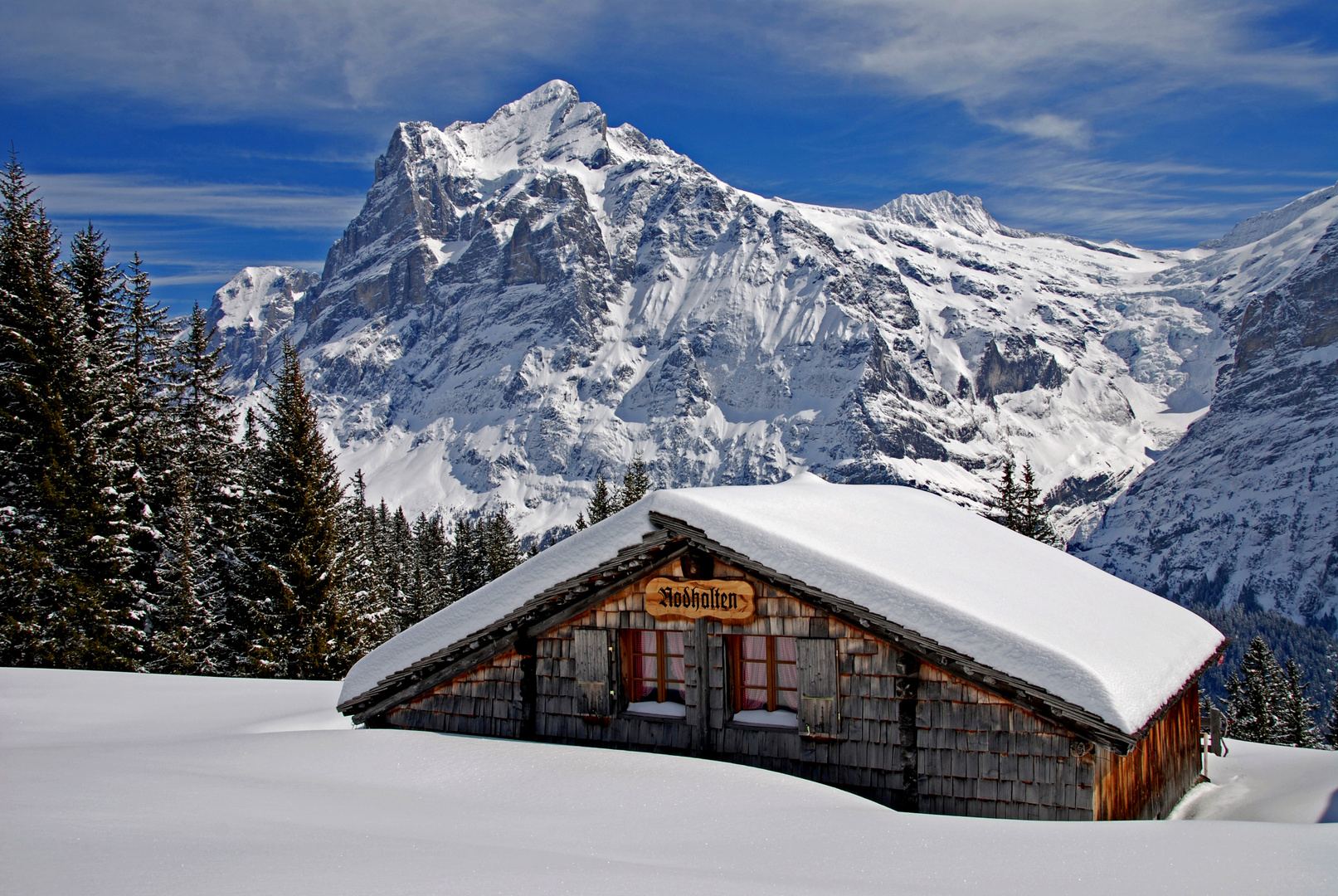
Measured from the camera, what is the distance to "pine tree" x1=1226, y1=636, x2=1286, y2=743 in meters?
44.1

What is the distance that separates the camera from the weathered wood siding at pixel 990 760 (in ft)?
30.0

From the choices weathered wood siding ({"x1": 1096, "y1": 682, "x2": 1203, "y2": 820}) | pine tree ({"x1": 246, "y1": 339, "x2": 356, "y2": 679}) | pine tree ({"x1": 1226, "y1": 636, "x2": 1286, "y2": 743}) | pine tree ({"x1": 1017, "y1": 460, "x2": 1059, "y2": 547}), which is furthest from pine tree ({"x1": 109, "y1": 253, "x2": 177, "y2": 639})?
pine tree ({"x1": 1226, "y1": 636, "x2": 1286, "y2": 743})

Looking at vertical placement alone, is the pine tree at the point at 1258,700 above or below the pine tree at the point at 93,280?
below

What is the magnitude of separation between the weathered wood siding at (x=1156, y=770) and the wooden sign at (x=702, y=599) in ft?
14.0

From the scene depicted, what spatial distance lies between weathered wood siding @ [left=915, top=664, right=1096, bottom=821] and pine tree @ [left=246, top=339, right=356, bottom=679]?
18633mm

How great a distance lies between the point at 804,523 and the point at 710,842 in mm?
5395

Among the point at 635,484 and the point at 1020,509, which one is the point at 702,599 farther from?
the point at 635,484

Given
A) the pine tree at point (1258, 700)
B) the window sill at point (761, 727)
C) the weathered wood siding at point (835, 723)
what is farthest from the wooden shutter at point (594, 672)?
the pine tree at point (1258, 700)

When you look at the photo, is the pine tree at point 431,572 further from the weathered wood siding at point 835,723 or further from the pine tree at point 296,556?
the weathered wood siding at point 835,723

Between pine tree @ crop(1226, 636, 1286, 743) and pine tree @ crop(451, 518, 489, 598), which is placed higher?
pine tree @ crop(451, 518, 489, 598)

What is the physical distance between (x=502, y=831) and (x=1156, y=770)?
9.50 meters

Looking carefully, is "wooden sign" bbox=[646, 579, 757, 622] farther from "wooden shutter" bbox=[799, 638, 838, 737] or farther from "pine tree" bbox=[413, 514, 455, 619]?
"pine tree" bbox=[413, 514, 455, 619]

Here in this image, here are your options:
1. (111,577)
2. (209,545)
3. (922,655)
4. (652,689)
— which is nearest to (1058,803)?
(922,655)

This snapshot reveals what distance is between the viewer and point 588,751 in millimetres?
10625
